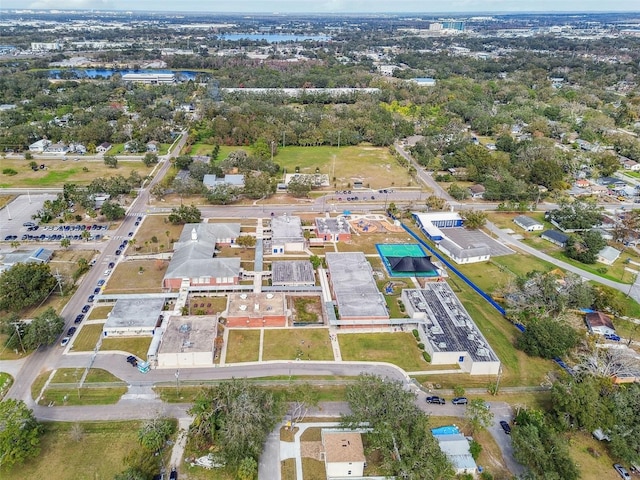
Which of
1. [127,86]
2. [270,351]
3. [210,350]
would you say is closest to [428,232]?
[270,351]

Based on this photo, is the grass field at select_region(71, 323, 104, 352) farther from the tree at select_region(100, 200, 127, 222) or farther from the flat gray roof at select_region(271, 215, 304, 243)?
the tree at select_region(100, 200, 127, 222)

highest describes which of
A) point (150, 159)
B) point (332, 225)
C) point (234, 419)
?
point (234, 419)

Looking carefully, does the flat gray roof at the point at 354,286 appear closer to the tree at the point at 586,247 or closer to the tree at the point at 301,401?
the tree at the point at 301,401

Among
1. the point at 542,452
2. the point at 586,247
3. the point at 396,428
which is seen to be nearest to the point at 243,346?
the point at 396,428

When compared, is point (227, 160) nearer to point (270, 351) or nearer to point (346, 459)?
point (270, 351)

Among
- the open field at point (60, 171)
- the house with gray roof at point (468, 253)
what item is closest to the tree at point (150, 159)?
the open field at point (60, 171)

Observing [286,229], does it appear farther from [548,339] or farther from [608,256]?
[608,256]

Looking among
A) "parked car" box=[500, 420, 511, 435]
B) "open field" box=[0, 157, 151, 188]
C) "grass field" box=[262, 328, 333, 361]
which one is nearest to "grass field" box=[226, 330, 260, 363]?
"grass field" box=[262, 328, 333, 361]

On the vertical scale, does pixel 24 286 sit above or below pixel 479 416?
below
